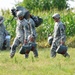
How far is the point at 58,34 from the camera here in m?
14.9

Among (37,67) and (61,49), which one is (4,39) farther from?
(37,67)

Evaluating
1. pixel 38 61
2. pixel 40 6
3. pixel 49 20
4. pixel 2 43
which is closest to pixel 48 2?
pixel 40 6

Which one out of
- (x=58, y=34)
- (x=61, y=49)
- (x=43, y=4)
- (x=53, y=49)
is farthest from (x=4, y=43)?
(x=43, y=4)

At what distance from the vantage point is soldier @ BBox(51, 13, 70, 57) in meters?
14.6

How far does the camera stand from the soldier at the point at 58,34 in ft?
48.0

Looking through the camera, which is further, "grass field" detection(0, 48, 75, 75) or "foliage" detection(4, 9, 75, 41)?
"foliage" detection(4, 9, 75, 41)

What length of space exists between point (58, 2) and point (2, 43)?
27.2 meters

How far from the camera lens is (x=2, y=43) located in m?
16.9

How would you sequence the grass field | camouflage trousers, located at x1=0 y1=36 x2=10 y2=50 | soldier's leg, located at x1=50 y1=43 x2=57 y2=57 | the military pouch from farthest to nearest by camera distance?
1. camouflage trousers, located at x1=0 y1=36 x2=10 y2=50
2. soldier's leg, located at x1=50 y1=43 x2=57 y2=57
3. the military pouch
4. the grass field

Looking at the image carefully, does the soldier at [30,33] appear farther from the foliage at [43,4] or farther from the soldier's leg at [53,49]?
the foliage at [43,4]

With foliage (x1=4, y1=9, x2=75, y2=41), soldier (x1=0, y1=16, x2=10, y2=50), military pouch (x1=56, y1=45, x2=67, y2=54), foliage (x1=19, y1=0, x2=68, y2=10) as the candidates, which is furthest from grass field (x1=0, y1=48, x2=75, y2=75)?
foliage (x1=19, y1=0, x2=68, y2=10)

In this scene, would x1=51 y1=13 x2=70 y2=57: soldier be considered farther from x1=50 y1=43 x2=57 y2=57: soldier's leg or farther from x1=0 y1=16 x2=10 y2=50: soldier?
x1=0 y1=16 x2=10 y2=50: soldier

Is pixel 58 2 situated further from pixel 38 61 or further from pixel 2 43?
pixel 38 61

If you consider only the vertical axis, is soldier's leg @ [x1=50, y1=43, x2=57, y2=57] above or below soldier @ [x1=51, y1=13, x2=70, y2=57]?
below
